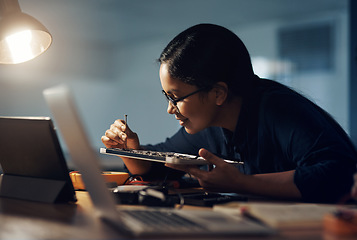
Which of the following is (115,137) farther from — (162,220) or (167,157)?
(162,220)

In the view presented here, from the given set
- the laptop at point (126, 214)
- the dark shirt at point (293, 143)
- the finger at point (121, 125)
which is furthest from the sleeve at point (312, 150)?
the finger at point (121, 125)

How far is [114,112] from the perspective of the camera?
8023mm

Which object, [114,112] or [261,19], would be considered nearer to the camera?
[261,19]

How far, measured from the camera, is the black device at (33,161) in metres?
1.02

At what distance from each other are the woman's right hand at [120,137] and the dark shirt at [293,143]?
0.16m

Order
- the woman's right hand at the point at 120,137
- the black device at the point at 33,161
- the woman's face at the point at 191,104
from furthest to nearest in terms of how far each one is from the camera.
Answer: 1. the woman's right hand at the point at 120,137
2. the woman's face at the point at 191,104
3. the black device at the point at 33,161

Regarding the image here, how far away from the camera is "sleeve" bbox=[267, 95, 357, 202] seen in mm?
1082

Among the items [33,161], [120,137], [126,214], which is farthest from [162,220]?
[120,137]

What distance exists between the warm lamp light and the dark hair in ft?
1.53

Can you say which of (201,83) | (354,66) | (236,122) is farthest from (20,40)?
(354,66)

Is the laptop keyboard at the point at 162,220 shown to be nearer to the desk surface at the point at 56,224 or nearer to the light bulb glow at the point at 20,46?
the desk surface at the point at 56,224

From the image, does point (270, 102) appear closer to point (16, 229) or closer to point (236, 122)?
point (236, 122)

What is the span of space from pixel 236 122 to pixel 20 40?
2.78ft

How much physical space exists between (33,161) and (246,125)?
0.73 meters
